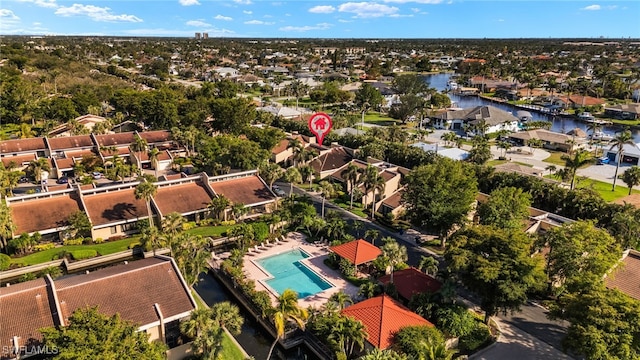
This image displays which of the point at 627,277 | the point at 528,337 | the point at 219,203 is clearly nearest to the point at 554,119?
the point at 627,277

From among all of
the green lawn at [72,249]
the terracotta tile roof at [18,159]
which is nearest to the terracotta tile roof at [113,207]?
the green lawn at [72,249]

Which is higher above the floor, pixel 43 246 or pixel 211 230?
pixel 43 246

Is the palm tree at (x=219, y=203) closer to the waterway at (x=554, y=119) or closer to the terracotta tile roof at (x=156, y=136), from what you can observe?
the terracotta tile roof at (x=156, y=136)

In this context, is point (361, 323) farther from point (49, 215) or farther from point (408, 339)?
point (49, 215)

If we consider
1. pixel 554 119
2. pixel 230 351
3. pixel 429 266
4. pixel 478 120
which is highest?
pixel 478 120

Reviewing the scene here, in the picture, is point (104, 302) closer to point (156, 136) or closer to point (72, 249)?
point (72, 249)

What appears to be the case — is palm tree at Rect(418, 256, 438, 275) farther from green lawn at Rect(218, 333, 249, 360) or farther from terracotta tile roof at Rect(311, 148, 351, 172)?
terracotta tile roof at Rect(311, 148, 351, 172)

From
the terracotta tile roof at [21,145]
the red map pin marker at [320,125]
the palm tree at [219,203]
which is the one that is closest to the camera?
the palm tree at [219,203]
